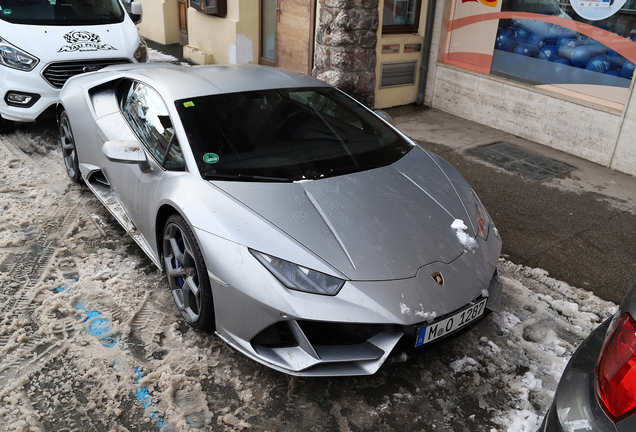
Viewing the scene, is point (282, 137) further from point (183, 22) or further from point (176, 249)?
point (183, 22)

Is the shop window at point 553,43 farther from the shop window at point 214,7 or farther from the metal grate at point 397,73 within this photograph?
the shop window at point 214,7

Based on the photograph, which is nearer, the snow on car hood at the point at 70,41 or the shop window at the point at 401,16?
the snow on car hood at the point at 70,41

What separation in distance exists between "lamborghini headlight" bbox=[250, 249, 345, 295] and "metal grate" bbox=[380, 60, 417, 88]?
5715 mm

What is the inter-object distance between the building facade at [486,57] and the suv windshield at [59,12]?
266cm

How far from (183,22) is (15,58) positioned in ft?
20.3

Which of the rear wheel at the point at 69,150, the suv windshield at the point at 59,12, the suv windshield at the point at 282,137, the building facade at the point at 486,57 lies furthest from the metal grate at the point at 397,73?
the rear wheel at the point at 69,150

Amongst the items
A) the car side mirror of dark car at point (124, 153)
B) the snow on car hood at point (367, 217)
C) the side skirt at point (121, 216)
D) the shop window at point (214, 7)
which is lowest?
the side skirt at point (121, 216)

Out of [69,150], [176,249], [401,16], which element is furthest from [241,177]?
[401,16]

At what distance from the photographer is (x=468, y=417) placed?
2656 millimetres

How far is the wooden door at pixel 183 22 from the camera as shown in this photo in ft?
37.1

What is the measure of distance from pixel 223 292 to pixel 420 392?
1142mm

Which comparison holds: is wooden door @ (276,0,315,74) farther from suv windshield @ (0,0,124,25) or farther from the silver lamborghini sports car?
the silver lamborghini sports car

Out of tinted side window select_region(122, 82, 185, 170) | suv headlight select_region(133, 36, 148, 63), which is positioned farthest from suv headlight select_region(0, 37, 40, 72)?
tinted side window select_region(122, 82, 185, 170)

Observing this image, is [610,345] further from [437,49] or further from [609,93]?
[437,49]
